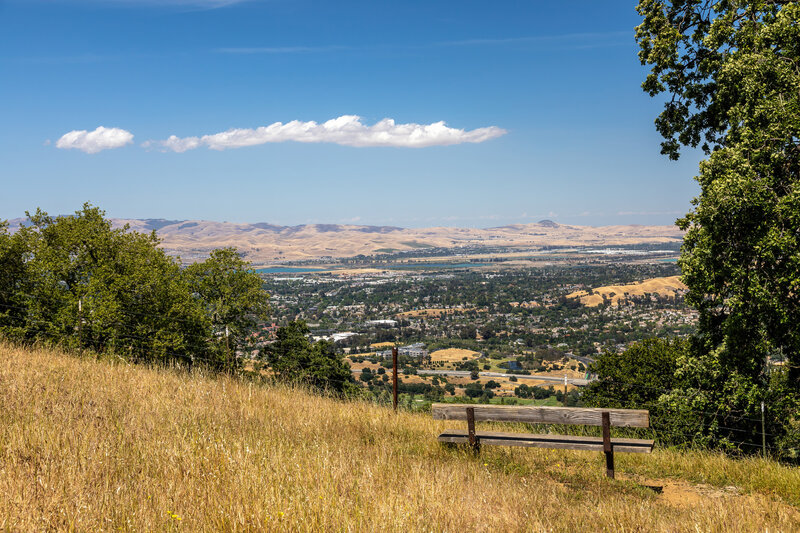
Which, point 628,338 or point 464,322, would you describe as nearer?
point 628,338

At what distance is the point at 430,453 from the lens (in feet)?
23.3

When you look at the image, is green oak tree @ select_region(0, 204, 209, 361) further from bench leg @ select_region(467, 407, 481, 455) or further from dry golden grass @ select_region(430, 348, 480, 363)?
dry golden grass @ select_region(430, 348, 480, 363)

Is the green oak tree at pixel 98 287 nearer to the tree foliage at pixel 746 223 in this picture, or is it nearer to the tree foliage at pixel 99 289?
the tree foliage at pixel 99 289

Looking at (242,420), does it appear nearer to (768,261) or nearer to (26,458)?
(26,458)

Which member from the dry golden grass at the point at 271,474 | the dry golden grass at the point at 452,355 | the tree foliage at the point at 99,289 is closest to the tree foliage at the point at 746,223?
the dry golden grass at the point at 271,474

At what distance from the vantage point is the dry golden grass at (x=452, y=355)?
7056 cm

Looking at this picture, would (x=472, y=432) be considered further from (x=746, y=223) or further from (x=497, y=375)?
(x=497, y=375)

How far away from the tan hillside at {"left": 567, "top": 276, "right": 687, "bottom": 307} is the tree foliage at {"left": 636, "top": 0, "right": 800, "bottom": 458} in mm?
112380

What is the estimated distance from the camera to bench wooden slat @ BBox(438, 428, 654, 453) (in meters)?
6.82

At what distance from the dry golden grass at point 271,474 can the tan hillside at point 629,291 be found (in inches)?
4751

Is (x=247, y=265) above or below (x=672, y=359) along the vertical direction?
above

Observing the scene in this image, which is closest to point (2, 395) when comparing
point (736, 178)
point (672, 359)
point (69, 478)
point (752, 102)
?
point (69, 478)

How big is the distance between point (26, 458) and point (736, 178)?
1304cm

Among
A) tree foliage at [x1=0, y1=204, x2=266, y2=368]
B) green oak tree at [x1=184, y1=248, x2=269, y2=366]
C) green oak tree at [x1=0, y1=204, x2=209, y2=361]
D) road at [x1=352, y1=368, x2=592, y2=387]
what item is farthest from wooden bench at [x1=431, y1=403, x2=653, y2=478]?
road at [x1=352, y1=368, x2=592, y2=387]
